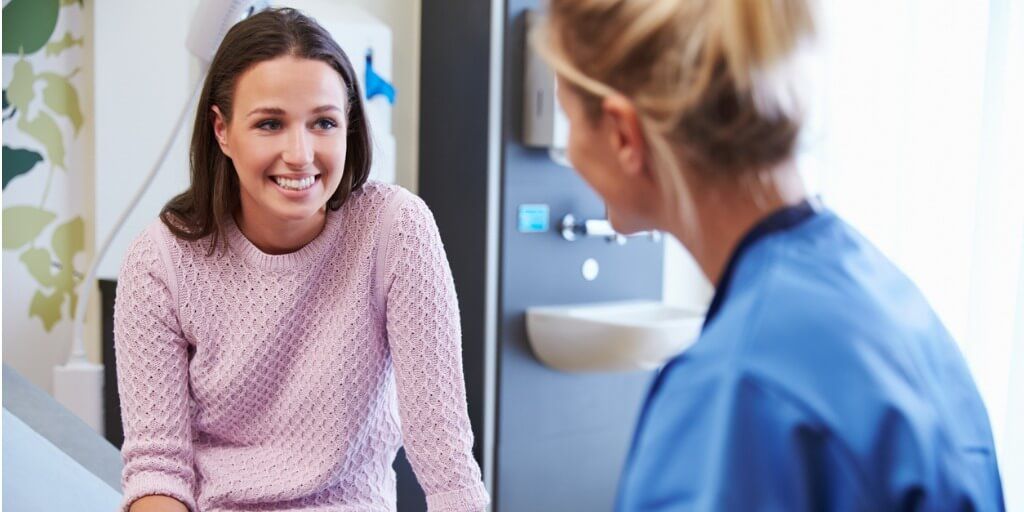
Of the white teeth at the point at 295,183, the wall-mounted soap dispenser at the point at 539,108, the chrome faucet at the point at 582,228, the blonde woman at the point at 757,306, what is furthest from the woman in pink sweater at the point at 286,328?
the chrome faucet at the point at 582,228

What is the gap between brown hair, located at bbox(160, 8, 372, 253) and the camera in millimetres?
1342

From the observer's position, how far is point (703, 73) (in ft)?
2.13

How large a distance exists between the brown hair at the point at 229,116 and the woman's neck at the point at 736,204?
77 cm

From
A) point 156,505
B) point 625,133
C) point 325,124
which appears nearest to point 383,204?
point 325,124

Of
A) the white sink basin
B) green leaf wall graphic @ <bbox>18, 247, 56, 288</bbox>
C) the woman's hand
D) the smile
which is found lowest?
the woman's hand

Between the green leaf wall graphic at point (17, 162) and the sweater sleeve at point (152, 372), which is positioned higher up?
the green leaf wall graphic at point (17, 162)

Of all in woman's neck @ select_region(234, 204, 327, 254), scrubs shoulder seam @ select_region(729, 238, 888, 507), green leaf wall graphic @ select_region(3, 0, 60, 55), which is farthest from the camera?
green leaf wall graphic @ select_region(3, 0, 60, 55)

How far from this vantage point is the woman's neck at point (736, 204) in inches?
27.6

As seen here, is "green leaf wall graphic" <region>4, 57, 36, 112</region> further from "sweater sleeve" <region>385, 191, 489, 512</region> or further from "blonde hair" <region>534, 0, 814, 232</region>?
"blonde hair" <region>534, 0, 814, 232</region>

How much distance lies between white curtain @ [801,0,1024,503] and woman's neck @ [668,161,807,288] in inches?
60.1

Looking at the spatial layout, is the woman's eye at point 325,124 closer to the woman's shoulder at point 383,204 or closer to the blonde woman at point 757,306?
the woman's shoulder at point 383,204

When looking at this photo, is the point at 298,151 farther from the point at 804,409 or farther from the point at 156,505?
the point at 804,409

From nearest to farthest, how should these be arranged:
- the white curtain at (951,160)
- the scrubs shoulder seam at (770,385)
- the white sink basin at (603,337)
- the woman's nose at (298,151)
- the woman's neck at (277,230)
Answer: the scrubs shoulder seam at (770,385), the woman's nose at (298,151), the woman's neck at (277,230), the white curtain at (951,160), the white sink basin at (603,337)

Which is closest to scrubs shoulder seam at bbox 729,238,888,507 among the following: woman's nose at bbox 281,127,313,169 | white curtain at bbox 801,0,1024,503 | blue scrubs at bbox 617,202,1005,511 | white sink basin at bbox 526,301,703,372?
blue scrubs at bbox 617,202,1005,511
